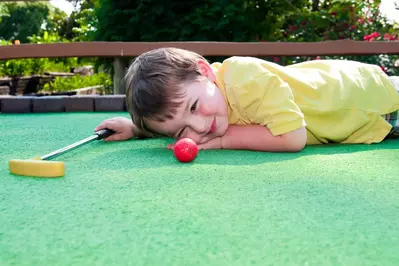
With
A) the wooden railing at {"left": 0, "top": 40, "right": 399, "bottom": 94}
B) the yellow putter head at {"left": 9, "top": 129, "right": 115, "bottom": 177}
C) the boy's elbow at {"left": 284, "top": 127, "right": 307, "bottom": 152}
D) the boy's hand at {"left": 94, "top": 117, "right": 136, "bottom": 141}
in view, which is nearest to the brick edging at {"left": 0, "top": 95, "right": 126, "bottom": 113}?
the wooden railing at {"left": 0, "top": 40, "right": 399, "bottom": 94}

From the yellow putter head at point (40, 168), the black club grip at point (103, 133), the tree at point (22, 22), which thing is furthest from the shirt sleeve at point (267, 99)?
the tree at point (22, 22)

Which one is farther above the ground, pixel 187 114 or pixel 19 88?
pixel 187 114

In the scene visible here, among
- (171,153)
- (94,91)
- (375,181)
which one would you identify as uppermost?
(375,181)

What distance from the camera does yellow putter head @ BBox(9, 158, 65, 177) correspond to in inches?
59.1

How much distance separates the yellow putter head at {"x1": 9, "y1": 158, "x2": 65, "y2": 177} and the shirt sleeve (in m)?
0.81

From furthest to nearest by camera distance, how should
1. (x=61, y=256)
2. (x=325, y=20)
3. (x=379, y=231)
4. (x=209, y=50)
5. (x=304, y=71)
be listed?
(x=325, y=20) → (x=209, y=50) → (x=304, y=71) → (x=379, y=231) → (x=61, y=256)

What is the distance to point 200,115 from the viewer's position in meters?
1.91

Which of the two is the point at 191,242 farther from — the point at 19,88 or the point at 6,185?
the point at 19,88

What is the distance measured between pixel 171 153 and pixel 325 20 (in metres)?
5.34

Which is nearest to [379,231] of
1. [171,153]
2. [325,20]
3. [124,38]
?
[171,153]

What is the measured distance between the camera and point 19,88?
8203 millimetres

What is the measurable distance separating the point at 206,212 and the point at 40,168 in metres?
0.63

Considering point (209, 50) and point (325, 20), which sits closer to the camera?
point (209, 50)

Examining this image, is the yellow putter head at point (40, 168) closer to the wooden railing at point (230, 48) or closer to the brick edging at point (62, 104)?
the brick edging at point (62, 104)
